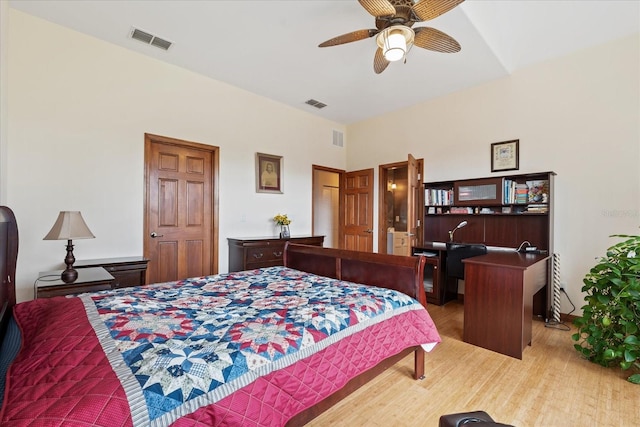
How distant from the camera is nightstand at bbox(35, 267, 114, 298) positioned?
7.17ft

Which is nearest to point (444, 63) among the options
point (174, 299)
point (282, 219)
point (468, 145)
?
point (468, 145)

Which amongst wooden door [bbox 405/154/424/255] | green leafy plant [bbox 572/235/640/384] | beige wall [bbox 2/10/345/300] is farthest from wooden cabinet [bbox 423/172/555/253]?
beige wall [bbox 2/10/345/300]

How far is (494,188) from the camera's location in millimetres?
3723

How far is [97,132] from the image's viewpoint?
311cm

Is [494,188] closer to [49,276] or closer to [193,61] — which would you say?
[193,61]

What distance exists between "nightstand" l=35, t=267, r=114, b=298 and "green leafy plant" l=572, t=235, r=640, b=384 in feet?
12.9

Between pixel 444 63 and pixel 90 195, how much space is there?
4.19 meters

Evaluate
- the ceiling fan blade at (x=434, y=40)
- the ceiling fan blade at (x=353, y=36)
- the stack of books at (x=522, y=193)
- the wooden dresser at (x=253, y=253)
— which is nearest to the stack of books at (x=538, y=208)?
the stack of books at (x=522, y=193)

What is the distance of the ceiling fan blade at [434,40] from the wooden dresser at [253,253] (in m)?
2.85

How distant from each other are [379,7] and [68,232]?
9.68 feet

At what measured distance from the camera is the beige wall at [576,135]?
9.95 feet

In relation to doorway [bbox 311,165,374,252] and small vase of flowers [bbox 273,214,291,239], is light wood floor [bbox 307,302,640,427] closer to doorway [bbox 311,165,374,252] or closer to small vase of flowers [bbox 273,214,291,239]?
small vase of flowers [bbox 273,214,291,239]

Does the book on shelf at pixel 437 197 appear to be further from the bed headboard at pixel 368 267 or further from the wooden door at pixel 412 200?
the bed headboard at pixel 368 267

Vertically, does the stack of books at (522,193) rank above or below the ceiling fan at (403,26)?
below
